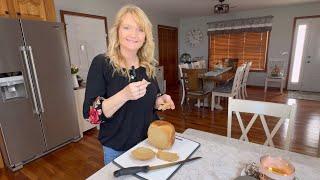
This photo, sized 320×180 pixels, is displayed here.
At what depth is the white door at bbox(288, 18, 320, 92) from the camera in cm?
479

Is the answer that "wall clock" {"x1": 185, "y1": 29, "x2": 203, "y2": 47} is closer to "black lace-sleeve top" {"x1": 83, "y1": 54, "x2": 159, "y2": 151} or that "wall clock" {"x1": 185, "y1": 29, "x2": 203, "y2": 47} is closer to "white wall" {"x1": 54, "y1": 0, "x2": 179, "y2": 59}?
"white wall" {"x1": 54, "y1": 0, "x2": 179, "y2": 59}

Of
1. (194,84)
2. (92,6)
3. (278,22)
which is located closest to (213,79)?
(194,84)

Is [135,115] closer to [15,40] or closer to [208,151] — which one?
[208,151]

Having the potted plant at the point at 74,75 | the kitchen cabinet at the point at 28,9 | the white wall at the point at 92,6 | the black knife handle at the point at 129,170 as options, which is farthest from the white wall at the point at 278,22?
the black knife handle at the point at 129,170

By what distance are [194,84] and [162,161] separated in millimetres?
2956

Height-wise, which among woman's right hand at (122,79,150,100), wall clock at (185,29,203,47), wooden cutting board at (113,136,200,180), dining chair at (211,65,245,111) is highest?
wall clock at (185,29,203,47)

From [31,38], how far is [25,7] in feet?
1.42

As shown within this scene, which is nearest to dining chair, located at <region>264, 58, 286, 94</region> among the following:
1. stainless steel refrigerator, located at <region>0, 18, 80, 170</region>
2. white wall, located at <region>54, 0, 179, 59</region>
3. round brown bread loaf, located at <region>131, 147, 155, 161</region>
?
white wall, located at <region>54, 0, 179, 59</region>

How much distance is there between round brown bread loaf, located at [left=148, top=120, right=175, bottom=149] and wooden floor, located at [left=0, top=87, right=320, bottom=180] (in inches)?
59.7

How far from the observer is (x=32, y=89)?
2.14 metres

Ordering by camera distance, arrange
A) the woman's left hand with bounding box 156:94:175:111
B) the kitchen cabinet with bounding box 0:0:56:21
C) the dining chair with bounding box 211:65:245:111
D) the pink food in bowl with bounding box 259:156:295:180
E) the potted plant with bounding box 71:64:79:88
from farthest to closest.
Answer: the dining chair with bounding box 211:65:245:111, the potted plant with bounding box 71:64:79:88, the kitchen cabinet with bounding box 0:0:56:21, the woman's left hand with bounding box 156:94:175:111, the pink food in bowl with bounding box 259:156:295:180

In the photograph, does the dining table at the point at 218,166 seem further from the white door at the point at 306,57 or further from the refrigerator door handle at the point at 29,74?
the white door at the point at 306,57

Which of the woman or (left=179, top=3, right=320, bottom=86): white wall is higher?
(left=179, top=3, right=320, bottom=86): white wall

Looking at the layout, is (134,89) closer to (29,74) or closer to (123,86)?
(123,86)
